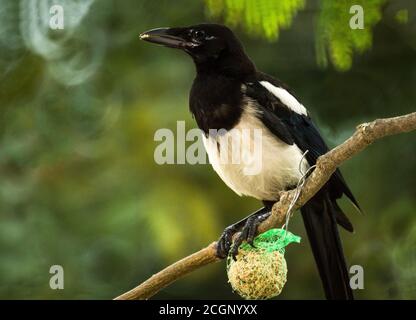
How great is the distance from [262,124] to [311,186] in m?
0.52

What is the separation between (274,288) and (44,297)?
5.14 ft

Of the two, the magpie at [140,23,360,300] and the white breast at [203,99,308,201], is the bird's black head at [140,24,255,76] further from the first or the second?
the white breast at [203,99,308,201]

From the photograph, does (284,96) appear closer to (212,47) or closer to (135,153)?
(212,47)

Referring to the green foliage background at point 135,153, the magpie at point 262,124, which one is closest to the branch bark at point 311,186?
the magpie at point 262,124

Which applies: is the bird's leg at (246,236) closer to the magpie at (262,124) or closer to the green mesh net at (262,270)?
the green mesh net at (262,270)

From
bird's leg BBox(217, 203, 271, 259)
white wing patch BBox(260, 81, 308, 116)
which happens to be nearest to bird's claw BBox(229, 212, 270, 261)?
bird's leg BBox(217, 203, 271, 259)

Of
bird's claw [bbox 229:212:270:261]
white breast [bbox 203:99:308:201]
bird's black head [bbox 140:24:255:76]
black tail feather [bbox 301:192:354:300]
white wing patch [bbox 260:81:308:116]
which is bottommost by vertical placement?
black tail feather [bbox 301:192:354:300]

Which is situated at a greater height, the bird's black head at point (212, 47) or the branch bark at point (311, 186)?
the bird's black head at point (212, 47)

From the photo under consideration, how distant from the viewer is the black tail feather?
2461mm

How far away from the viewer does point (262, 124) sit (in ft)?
8.27

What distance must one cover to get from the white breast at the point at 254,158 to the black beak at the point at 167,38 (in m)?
0.25

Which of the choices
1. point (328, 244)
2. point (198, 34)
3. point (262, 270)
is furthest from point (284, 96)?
point (262, 270)

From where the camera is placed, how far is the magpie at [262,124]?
2477 millimetres

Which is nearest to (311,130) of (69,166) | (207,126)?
(207,126)
